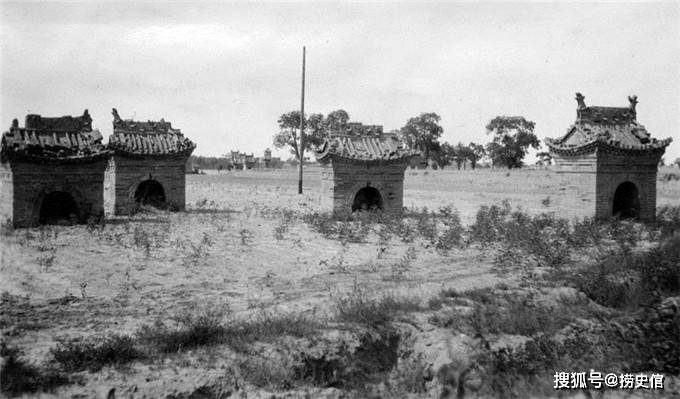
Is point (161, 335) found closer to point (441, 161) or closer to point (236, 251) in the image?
point (236, 251)

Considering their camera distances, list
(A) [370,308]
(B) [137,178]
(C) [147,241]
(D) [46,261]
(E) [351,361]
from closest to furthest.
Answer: (E) [351,361], (A) [370,308], (D) [46,261], (C) [147,241], (B) [137,178]

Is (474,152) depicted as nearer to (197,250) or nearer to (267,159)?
(267,159)

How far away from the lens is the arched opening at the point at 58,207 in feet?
48.6

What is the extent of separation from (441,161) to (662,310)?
59246mm

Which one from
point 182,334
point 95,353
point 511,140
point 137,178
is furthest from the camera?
point 511,140

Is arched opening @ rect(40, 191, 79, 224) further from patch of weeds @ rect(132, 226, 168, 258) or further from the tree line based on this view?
the tree line

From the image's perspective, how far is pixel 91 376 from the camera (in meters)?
5.35

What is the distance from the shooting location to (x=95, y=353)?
5.59 meters

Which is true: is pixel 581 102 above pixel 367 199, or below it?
above

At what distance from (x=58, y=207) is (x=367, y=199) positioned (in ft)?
30.7

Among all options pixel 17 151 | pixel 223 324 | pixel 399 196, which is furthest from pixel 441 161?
pixel 223 324

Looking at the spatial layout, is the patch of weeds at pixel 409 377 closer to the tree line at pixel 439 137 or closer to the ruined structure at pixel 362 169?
the ruined structure at pixel 362 169

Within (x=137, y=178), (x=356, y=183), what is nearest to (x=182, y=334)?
(x=356, y=183)

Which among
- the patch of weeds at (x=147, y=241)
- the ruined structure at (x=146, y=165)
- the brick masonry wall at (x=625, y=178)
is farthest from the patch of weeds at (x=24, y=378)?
the brick masonry wall at (x=625, y=178)
